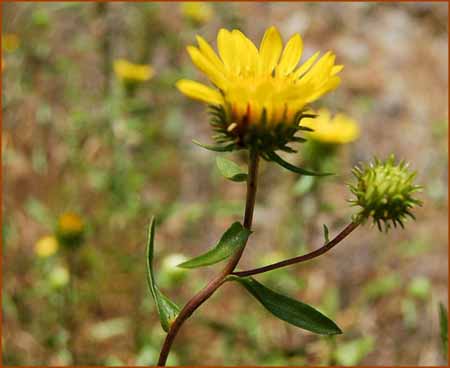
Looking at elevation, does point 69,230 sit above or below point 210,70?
below

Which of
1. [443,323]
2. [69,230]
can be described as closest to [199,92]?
[443,323]

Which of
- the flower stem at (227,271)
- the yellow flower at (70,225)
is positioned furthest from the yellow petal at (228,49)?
the yellow flower at (70,225)

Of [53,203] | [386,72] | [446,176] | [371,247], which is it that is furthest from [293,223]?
[386,72]

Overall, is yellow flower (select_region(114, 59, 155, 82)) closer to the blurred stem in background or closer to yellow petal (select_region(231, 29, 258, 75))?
the blurred stem in background

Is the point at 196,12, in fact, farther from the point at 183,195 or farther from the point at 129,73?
the point at 183,195

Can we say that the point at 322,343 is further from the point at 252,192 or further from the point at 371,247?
the point at 252,192
